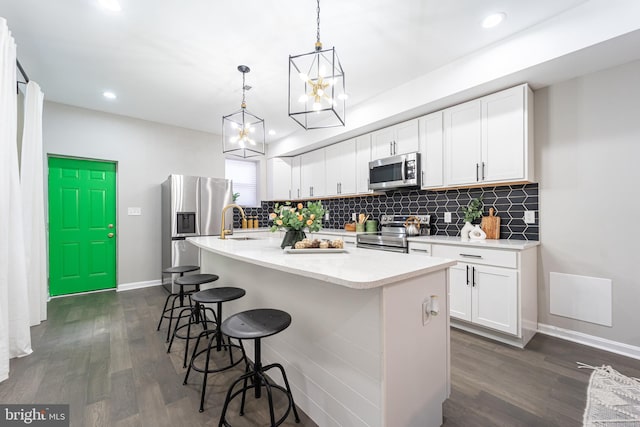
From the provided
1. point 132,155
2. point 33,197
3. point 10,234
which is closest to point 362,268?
point 10,234

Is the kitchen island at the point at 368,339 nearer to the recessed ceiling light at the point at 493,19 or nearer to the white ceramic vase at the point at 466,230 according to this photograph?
the white ceramic vase at the point at 466,230

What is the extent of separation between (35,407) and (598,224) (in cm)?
445

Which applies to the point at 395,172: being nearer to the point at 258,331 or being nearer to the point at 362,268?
the point at 362,268

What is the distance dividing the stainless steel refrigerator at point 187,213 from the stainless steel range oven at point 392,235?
237 centimetres

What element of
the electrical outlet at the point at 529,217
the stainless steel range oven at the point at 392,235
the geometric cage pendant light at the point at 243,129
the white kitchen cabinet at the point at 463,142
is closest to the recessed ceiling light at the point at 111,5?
the geometric cage pendant light at the point at 243,129

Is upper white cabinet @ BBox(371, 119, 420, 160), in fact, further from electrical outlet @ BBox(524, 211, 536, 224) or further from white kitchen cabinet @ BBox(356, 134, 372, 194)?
electrical outlet @ BBox(524, 211, 536, 224)

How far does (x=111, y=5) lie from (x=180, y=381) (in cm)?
285

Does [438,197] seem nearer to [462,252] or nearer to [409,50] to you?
[462,252]

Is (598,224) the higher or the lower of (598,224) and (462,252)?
the higher

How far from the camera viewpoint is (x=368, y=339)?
1.27 metres

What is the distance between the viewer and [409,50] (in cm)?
263

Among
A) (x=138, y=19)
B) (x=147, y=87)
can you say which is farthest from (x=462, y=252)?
(x=147, y=87)

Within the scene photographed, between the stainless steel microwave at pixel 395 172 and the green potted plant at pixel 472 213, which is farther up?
the stainless steel microwave at pixel 395 172

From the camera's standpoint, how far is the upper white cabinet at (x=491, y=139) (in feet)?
8.53
